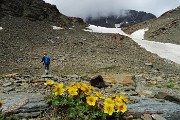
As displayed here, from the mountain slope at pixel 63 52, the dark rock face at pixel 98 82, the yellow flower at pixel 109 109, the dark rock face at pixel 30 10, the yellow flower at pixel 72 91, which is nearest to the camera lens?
the yellow flower at pixel 109 109

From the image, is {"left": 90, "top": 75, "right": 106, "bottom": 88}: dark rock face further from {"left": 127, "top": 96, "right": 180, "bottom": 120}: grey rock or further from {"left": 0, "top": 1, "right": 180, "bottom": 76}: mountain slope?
{"left": 0, "top": 1, "right": 180, "bottom": 76}: mountain slope

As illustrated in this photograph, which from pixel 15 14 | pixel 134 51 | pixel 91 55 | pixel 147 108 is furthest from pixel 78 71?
pixel 15 14

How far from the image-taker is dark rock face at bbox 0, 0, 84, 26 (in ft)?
206

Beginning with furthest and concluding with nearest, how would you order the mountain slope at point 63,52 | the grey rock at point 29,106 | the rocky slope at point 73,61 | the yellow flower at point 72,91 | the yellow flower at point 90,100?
the mountain slope at point 63,52 < the rocky slope at point 73,61 < the grey rock at point 29,106 < the yellow flower at point 72,91 < the yellow flower at point 90,100

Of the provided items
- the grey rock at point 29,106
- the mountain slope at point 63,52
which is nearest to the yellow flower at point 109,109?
the grey rock at point 29,106

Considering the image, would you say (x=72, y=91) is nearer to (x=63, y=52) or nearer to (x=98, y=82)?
(x=98, y=82)

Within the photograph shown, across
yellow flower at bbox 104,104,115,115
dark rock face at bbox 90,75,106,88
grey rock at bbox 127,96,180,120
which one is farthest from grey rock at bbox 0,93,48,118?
dark rock face at bbox 90,75,106,88

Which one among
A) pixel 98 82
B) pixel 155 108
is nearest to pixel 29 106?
pixel 155 108

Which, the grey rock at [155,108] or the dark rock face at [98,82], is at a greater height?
the grey rock at [155,108]

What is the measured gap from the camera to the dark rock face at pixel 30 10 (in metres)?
62.8

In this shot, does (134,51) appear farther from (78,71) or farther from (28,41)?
(78,71)

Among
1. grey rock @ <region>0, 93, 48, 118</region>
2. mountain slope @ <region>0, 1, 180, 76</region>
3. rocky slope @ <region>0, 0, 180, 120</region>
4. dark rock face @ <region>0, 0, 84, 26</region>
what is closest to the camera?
grey rock @ <region>0, 93, 48, 118</region>

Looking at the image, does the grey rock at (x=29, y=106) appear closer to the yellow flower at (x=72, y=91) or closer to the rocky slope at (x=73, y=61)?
the yellow flower at (x=72, y=91)

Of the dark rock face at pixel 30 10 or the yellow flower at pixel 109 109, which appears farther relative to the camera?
the dark rock face at pixel 30 10
